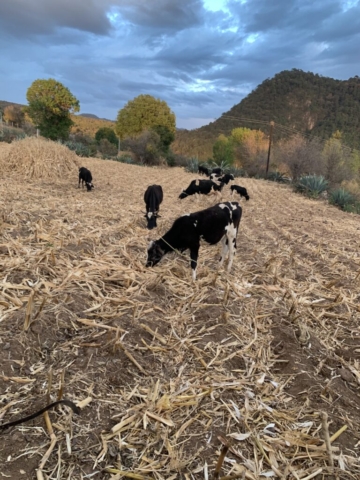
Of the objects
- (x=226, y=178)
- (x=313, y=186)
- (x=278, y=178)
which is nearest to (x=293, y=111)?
(x=278, y=178)

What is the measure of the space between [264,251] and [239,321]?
3.43 metres

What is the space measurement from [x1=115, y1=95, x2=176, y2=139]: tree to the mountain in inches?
641

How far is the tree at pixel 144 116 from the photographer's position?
3884 centimetres

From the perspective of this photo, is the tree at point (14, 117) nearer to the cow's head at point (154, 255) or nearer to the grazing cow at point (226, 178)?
the grazing cow at point (226, 178)

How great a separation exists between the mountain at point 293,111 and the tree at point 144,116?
16284 millimetres

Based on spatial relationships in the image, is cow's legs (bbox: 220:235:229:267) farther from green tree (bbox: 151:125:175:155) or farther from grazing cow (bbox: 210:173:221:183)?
green tree (bbox: 151:125:175:155)

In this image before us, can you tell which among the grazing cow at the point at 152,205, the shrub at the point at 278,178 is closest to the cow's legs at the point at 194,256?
the grazing cow at the point at 152,205

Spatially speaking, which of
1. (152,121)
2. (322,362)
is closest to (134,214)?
(322,362)

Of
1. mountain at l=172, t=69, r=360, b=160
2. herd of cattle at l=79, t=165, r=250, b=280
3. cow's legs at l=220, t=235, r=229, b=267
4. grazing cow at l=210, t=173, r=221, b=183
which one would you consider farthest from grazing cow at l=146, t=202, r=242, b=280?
mountain at l=172, t=69, r=360, b=160

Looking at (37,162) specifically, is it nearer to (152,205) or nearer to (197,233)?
(152,205)

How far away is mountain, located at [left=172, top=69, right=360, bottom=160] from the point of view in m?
58.6

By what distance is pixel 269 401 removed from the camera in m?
2.96

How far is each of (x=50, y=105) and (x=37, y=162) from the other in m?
19.3

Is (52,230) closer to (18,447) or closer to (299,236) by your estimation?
(18,447)
